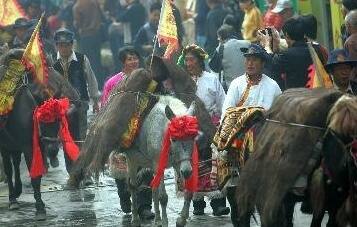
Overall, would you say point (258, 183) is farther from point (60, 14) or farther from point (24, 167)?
point (60, 14)

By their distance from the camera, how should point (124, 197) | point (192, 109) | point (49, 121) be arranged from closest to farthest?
point (192, 109)
point (124, 197)
point (49, 121)

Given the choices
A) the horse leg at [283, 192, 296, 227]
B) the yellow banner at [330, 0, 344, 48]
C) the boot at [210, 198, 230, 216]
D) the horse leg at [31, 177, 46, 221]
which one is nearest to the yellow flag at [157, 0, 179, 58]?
the boot at [210, 198, 230, 216]

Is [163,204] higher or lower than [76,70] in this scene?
lower

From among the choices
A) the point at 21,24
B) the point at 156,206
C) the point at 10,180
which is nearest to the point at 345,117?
the point at 156,206

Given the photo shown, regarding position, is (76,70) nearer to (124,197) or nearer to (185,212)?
(124,197)

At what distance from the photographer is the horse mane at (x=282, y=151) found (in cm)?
998

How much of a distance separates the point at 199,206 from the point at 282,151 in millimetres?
4549

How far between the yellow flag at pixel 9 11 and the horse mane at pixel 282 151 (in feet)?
27.5

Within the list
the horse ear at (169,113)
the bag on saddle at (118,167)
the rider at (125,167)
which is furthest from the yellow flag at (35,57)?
the horse ear at (169,113)

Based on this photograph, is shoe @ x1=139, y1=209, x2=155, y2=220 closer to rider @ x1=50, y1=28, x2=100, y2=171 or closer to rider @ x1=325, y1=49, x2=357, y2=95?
rider @ x1=50, y1=28, x2=100, y2=171

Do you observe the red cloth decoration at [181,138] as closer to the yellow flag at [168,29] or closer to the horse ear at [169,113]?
the horse ear at [169,113]

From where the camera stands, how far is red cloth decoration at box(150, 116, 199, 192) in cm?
1260

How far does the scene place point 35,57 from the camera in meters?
15.0

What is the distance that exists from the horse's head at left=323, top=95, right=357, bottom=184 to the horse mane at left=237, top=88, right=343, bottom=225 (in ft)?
0.68
